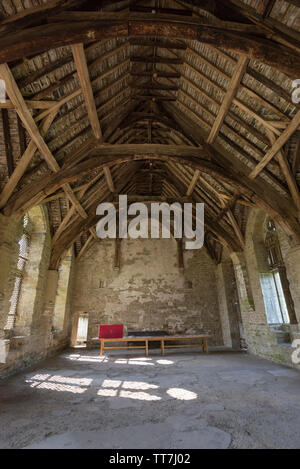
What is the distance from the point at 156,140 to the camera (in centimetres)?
721

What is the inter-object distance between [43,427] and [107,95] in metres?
5.45

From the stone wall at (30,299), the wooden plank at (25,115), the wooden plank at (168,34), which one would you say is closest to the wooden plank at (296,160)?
the wooden plank at (168,34)

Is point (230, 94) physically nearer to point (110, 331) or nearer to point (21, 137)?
point (21, 137)

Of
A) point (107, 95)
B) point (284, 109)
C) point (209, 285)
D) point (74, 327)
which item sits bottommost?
point (74, 327)

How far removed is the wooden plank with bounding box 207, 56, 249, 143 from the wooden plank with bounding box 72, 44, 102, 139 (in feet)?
7.79

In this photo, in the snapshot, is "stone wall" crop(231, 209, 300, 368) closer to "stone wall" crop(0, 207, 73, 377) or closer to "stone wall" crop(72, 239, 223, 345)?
"stone wall" crop(72, 239, 223, 345)

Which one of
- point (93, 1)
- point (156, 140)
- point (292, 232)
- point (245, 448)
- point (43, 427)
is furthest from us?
point (156, 140)

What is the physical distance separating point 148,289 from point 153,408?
653 centimetres

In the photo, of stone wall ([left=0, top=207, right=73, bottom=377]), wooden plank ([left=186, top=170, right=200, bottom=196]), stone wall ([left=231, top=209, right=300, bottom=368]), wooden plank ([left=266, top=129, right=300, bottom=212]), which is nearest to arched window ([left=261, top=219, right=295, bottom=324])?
stone wall ([left=231, top=209, right=300, bottom=368])

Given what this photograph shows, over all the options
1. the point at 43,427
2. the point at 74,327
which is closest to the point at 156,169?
the point at 74,327

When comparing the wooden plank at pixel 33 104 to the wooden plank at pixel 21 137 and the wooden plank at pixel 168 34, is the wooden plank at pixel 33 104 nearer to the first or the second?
the wooden plank at pixel 21 137

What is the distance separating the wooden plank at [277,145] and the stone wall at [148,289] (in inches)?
217

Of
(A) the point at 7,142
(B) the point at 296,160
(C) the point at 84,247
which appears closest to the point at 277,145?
(B) the point at 296,160

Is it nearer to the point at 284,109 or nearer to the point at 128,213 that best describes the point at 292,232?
the point at 284,109
